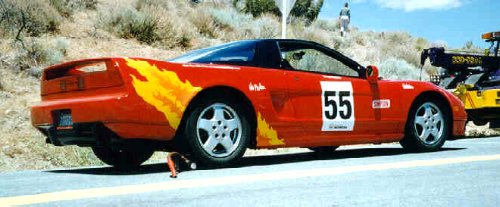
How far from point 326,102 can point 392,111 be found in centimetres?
101

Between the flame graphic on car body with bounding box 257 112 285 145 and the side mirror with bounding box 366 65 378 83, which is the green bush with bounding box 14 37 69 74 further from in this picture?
the flame graphic on car body with bounding box 257 112 285 145

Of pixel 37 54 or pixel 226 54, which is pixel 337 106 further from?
pixel 37 54

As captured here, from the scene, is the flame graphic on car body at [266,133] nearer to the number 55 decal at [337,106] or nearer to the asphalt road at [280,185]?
the asphalt road at [280,185]

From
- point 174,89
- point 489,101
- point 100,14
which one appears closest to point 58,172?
point 174,89

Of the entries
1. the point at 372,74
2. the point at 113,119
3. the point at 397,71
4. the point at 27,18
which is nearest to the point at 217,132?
the point at 113,119

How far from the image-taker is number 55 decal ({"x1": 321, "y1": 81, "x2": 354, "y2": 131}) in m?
6.63

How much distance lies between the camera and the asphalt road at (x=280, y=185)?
391 centimetres

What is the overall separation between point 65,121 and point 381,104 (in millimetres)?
3372

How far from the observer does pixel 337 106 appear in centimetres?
671

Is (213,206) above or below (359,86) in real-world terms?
below

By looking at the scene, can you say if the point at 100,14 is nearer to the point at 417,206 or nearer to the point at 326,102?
the point at 326,102

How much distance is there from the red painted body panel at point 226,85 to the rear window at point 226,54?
211mm

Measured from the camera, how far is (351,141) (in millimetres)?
6832

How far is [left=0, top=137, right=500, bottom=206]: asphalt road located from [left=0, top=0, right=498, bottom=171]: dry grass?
9.88 feet
